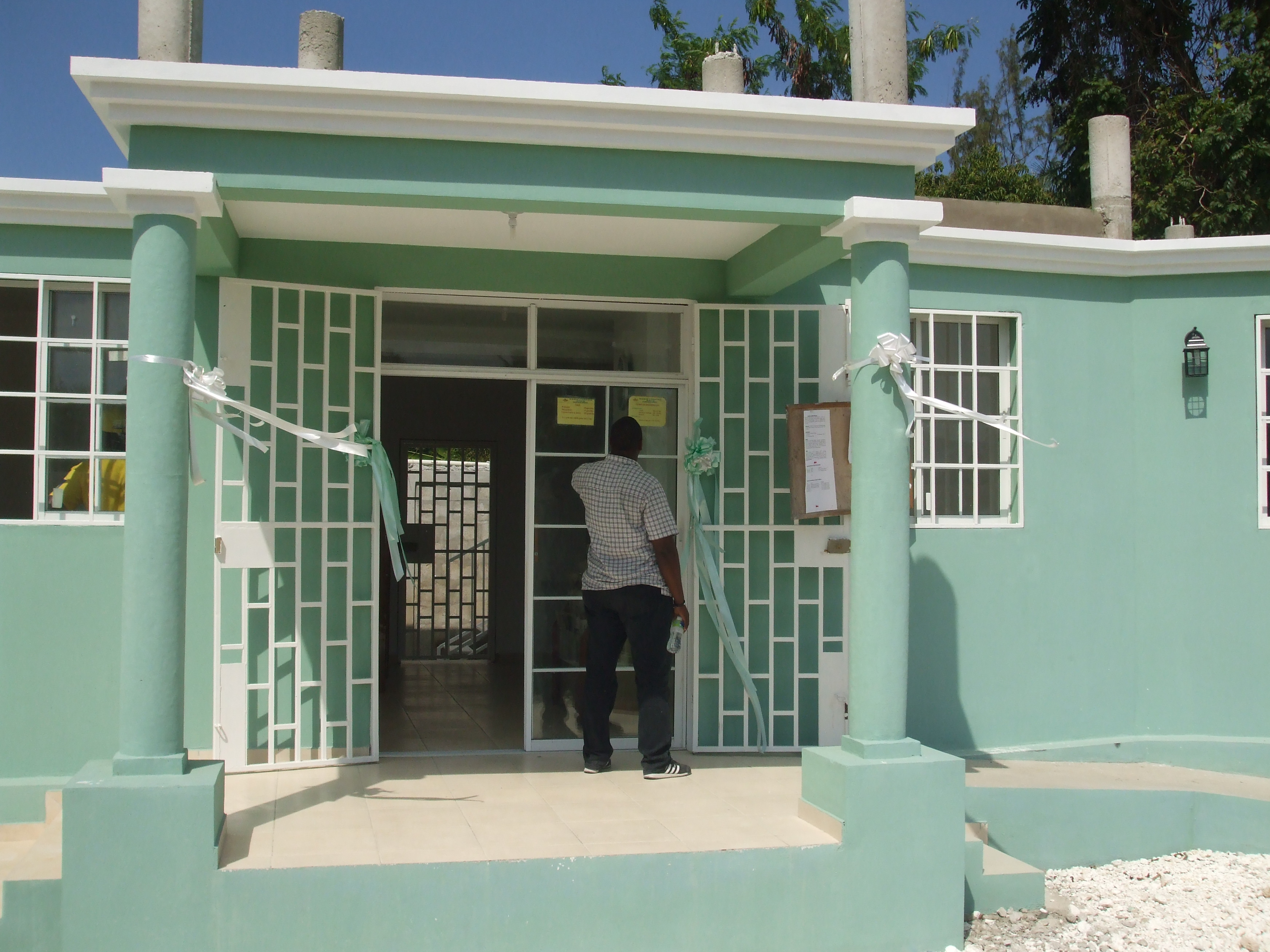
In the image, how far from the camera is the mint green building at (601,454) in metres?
4.32

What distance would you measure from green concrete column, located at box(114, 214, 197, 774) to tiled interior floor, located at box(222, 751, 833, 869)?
556mm

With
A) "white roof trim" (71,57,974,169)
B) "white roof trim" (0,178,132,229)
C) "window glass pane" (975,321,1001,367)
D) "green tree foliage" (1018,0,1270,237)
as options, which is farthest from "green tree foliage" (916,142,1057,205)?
"white roof trim" (0,178,132,229)

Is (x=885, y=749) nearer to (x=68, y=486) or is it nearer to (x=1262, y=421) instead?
(x=1262, y=421)

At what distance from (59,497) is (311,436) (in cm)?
171

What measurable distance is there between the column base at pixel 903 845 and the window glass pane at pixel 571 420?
2.34 metres

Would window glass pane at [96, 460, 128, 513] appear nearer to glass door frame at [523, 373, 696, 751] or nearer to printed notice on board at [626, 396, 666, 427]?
glass door frame at [523, 373, 696, 751]

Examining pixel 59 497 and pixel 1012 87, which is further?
pixel 1012 87

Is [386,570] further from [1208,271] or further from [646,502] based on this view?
[1208,271]

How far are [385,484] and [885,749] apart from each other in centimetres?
271

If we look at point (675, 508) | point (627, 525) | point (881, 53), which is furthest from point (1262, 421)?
point (627, 525)

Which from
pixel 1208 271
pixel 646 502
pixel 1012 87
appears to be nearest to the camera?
pixel 646 502

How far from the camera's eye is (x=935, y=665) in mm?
6691

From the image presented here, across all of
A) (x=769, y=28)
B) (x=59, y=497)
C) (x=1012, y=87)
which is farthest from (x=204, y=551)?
(x=1012, y=87)

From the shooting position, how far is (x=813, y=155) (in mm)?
4926
